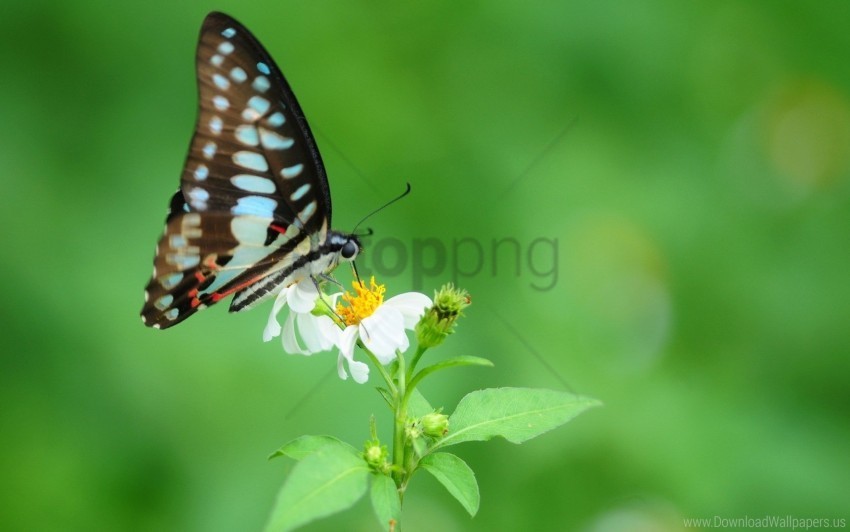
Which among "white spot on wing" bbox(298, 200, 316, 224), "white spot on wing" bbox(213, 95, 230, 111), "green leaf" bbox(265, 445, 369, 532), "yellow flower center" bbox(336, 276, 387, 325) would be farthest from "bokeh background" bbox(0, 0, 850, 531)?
"green leaf" bbox(265, 445, 369, 532)

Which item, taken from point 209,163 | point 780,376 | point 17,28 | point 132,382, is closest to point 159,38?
point 17,28

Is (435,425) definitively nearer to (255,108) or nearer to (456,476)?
(456,476)

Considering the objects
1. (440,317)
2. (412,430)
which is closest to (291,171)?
(440,317)

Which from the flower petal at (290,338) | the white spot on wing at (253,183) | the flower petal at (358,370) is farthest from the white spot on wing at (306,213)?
the flower petal at (358,370)

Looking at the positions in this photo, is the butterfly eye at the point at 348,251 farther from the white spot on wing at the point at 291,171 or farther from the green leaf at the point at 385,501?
the green leaf at the point at 385,501

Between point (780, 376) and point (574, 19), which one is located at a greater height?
point (574, 19)

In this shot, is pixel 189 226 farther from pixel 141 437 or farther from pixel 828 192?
pixel 828 192

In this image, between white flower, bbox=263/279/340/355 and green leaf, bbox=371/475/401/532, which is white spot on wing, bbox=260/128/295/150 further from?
green leaf, bbox=371/475/401/532
